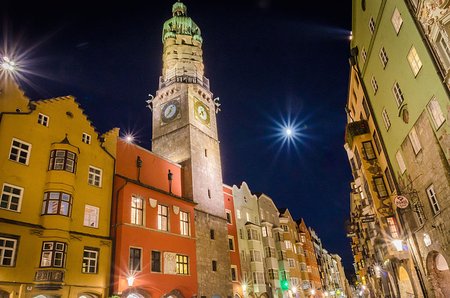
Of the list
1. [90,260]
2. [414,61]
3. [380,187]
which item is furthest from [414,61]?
[90,260]

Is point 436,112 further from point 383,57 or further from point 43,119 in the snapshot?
point 43,119

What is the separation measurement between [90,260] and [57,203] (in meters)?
4.44

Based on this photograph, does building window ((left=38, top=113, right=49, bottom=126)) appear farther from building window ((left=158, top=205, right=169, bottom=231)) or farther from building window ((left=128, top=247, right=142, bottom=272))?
building window ((left=158, top=205, right=169, bottom=231))

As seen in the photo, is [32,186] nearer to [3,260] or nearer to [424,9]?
[3,260]

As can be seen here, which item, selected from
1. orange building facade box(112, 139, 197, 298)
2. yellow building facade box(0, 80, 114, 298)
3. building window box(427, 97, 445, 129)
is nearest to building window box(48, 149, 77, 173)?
yellow building facade box(0, 80, 114, 298)

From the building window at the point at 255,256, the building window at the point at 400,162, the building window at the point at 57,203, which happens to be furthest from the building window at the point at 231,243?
the building window at the point at 57,203

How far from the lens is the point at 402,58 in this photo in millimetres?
20156

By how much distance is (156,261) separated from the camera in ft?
82.2

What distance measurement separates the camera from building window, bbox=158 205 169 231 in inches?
1063

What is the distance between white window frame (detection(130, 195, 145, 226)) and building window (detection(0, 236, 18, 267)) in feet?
26.3

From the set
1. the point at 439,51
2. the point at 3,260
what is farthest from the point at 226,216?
the point at 439,51

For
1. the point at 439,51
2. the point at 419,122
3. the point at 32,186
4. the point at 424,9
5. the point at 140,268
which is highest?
the point at 424,9

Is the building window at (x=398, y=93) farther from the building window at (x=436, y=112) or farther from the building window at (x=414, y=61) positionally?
the building window at (x=436, y=112)

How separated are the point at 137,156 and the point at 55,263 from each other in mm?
12143
